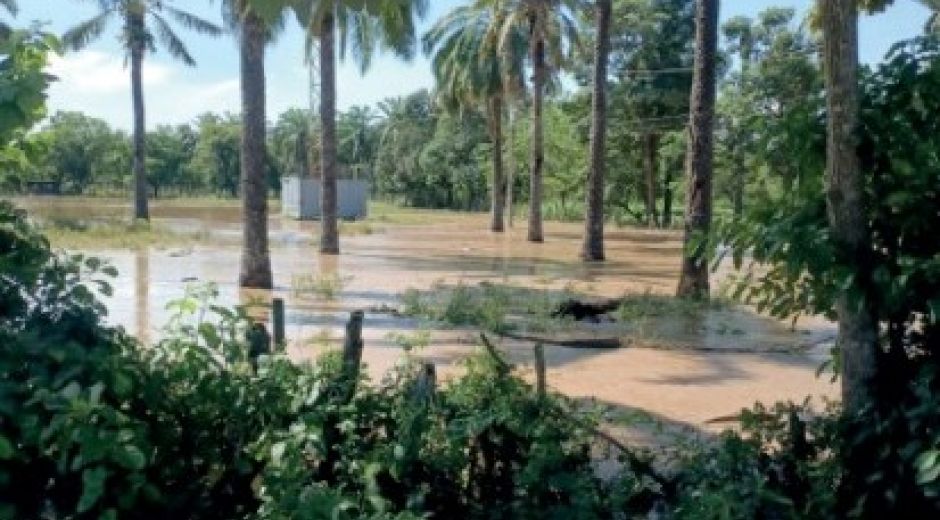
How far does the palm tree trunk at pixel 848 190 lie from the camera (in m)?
3.80

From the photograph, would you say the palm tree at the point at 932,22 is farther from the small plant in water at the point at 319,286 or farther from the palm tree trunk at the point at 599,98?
the palm tree trunk at the point at 599,98

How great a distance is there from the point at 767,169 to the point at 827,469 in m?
1.33

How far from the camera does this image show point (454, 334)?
1291cm

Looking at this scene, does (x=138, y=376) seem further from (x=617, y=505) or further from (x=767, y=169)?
(x=767, y=169)

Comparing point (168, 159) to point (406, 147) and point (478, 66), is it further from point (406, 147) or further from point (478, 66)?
point (478, 66)

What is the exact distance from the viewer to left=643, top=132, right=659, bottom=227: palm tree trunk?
163ft

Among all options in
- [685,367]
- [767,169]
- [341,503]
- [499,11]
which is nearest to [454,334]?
[685,367]

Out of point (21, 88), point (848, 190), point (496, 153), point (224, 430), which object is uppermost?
point (496, 153)

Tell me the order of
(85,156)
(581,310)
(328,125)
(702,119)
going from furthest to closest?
(85,156) < (328,125) < (702,119) < (581,310)

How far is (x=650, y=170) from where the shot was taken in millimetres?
50125

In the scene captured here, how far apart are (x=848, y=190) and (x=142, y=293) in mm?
15435

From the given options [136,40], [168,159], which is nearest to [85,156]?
[168,159]

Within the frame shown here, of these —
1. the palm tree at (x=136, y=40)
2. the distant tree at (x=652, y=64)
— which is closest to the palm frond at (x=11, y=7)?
the palm tree at (x=136, y=40)

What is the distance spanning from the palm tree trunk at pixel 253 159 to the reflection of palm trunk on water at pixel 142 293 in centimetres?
191
